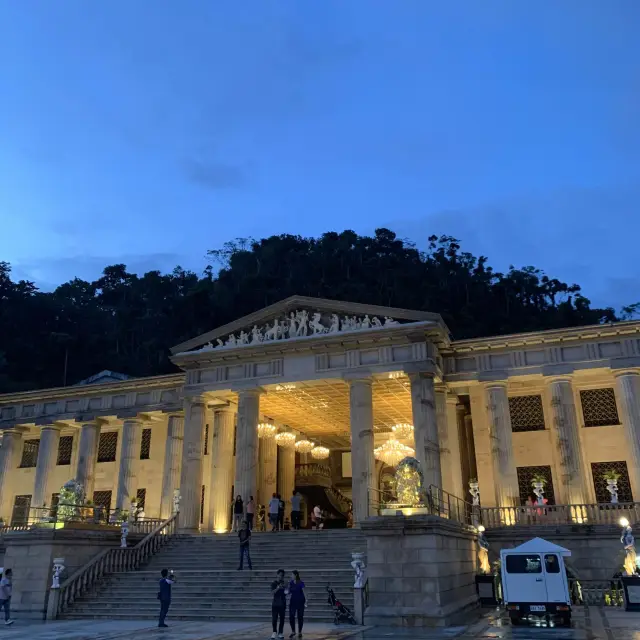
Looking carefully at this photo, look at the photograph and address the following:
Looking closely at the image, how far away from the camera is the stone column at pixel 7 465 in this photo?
119 feet

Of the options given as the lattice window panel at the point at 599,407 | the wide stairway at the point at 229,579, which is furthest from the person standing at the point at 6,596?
the lattice window panel at the point at 599,407

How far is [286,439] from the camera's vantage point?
35.6 metres

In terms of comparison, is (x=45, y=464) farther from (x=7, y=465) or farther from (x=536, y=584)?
(x=536, y=584)

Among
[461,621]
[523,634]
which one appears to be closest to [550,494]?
[461,621]

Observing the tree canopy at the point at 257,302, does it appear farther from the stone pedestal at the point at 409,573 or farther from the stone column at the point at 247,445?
the stone pedestal at the point at 409,573

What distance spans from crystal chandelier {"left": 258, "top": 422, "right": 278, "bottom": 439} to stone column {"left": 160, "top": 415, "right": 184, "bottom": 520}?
4.13m

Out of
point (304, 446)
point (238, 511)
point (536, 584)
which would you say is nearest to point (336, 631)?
point (536, 584)

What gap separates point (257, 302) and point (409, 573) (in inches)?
2251

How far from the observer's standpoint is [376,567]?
1712 cm

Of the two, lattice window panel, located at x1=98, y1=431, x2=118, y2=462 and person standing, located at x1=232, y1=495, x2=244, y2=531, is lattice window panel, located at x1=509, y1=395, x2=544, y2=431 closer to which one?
person standing, located at x1=232, y1=495, x2=244, y2=531

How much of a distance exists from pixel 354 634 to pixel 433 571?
3.34 metres

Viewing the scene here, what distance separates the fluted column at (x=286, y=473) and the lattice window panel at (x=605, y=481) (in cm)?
1711

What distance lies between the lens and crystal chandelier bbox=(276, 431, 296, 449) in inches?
1387

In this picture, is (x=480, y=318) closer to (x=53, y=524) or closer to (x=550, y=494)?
(x=550, y=494)
